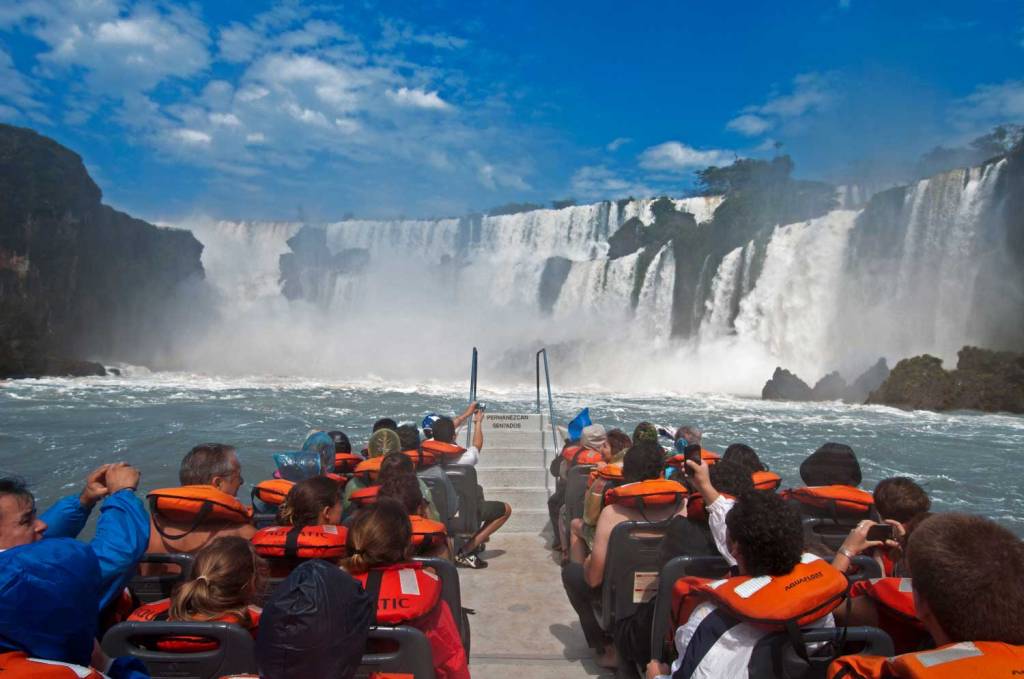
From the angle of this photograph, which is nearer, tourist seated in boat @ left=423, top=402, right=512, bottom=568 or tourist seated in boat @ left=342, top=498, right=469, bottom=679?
tourist seated in boat @ left=342, top=498, right=469, bottom=679

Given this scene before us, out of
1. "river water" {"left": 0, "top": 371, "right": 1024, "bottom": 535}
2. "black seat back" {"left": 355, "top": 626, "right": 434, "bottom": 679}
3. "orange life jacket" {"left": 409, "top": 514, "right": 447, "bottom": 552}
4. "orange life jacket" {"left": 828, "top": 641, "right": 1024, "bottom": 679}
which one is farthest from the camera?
"river water" {"left": 0, "top": 371, "right": 1024, "bottom": 535}

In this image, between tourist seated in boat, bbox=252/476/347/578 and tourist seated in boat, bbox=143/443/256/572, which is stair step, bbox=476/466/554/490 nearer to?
tourist seated in boat, bbox=143/443/256/572

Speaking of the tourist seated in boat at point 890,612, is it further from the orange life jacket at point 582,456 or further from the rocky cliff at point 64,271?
the rocky cliff at point 64,271

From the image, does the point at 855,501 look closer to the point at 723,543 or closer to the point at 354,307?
the point at 723,543

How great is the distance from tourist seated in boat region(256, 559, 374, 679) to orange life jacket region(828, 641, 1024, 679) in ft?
3.49

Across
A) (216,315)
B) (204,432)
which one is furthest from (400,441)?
(216,315)

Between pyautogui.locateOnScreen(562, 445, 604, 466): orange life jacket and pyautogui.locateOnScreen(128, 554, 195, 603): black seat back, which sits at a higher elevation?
pyautogui.locateOnScreen(562, 445, 604, 466): orange life jacket

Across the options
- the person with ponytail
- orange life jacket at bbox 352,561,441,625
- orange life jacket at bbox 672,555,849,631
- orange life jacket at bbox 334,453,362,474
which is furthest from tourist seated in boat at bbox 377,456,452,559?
orange life jacket at bbox 334,453,362,474

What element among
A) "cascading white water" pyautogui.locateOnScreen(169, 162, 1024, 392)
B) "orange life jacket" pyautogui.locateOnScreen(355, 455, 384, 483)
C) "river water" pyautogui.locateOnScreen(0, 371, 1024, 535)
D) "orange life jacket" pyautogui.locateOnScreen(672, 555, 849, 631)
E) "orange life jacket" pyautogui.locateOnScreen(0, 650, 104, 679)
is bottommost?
"river water" pyautogui.locateOnScreen(0, 371, 1024, 535)

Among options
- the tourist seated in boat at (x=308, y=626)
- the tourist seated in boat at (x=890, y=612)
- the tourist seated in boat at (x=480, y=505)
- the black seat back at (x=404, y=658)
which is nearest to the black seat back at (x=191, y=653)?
the black seat back at (x=404, y=658)

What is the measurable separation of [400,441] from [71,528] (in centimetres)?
280

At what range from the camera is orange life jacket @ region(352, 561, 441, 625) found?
2.20 meters

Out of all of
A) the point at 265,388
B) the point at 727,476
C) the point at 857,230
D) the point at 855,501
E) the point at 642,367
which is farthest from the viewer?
the point at 642,367

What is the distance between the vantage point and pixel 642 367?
3966cm
